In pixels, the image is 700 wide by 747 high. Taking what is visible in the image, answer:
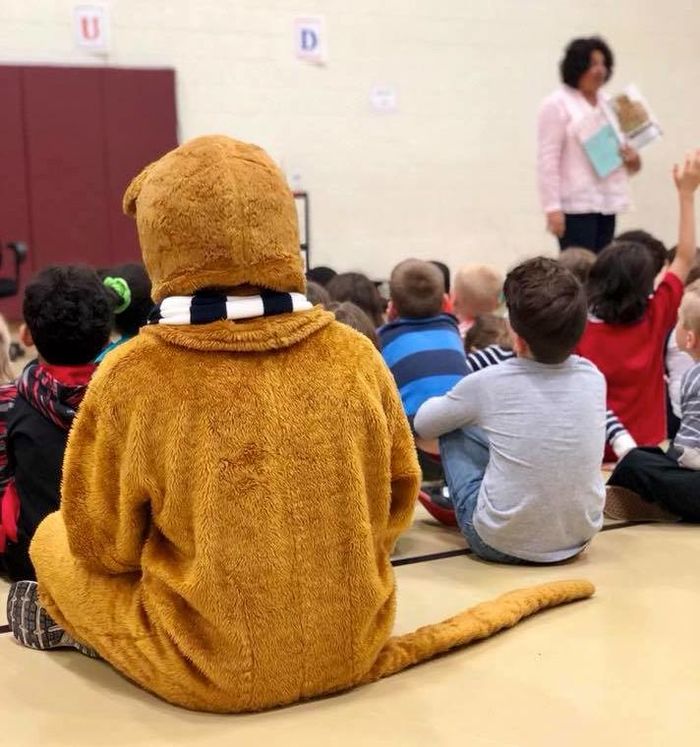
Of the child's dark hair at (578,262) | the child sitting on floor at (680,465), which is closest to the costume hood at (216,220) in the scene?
the child sitting on floor at (680,465)

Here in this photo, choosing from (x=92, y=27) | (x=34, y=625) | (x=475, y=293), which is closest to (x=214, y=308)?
(x=34, y=625)

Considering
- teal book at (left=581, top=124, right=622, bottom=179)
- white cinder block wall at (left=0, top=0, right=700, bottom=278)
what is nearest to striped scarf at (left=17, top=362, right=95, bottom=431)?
teal book at (left=581, top=124, right=622, bottom=179)

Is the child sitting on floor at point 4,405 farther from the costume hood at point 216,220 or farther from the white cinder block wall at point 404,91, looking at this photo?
the white cinder block wall at point 404,91

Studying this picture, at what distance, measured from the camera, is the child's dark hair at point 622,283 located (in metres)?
3.08

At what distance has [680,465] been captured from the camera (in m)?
2.63

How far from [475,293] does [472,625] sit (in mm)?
1840

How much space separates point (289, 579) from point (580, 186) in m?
4.00

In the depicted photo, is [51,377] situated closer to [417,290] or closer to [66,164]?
[417,290]

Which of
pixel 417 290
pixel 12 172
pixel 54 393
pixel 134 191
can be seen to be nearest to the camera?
pixel 134 191

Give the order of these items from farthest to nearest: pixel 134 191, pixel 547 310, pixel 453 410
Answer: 1. pixel 453 410
2. pixel 547 310
3. pixel 134 191

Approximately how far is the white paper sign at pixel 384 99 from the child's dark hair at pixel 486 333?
384 cm

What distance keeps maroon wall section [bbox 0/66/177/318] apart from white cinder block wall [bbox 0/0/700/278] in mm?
145

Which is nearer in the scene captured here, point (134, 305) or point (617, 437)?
point (134, 305)

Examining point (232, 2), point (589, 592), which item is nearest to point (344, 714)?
point (589, 592)
